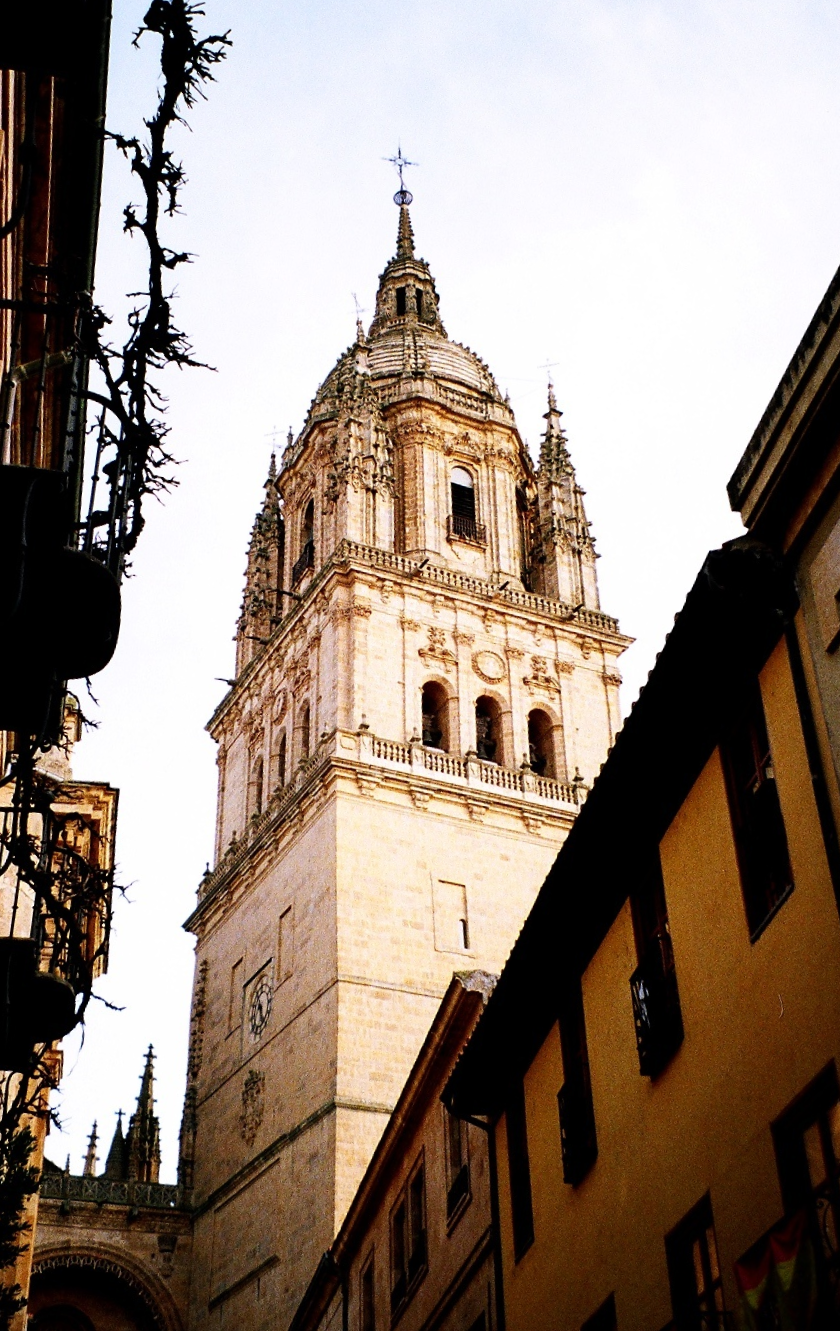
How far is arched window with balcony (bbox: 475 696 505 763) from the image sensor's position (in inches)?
1767

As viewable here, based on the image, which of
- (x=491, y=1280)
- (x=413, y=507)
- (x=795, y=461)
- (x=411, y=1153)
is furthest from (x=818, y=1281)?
(x=413, y=507)

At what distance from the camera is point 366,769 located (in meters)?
41.0

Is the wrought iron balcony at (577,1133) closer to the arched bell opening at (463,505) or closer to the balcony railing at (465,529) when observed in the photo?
the balcony railing at (465,529)

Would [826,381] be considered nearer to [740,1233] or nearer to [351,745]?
[740,1233]

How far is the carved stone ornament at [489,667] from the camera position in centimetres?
4547

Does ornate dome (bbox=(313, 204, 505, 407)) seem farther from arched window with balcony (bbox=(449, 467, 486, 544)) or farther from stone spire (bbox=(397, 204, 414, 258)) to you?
arched window with balcony (bbox=(449, 467, 486, 544))

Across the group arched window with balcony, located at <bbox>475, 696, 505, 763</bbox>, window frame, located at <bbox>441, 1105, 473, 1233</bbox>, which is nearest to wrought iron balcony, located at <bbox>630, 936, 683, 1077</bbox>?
window frame, located at <bbox>441, 1105, 473, 1233</bbox>

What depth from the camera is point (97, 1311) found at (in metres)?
41.3

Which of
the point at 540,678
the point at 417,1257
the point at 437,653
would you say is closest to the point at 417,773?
the point at 437,653

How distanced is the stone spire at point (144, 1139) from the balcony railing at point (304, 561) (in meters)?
15.8

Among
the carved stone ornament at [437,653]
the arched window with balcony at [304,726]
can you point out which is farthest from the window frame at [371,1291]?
the carved stone ornament at [437,653]

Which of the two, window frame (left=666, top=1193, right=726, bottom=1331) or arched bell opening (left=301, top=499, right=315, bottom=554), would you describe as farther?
arched bell opening (left=301, top=499, right=315, bottom=554)

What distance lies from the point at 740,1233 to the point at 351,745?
1205 inches

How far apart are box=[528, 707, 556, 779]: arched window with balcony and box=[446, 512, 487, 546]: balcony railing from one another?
20.1 feet
